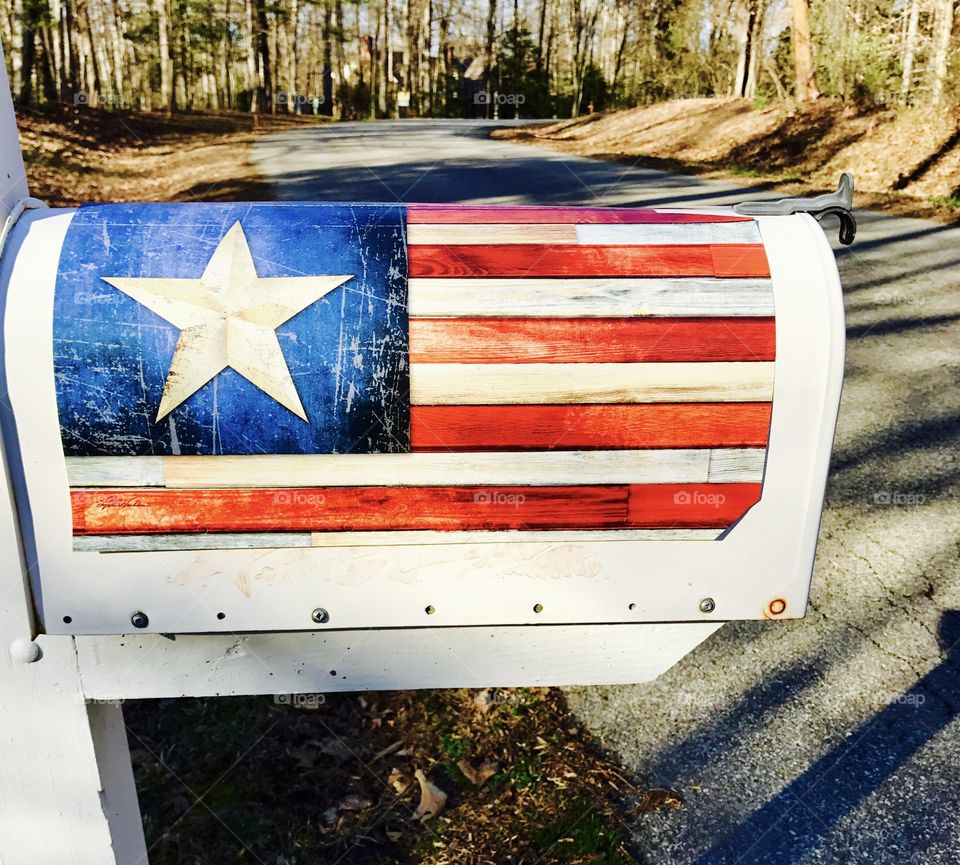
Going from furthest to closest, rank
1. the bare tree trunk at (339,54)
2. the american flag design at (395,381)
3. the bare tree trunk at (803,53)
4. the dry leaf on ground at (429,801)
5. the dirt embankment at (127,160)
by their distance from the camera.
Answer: the bare tree trunk at (339,54) → the bare tree trunk at (803,53) → the dirt embankment at (127,160) → the dry leaf on ground at (429,801) → the american flag design at (395,381)

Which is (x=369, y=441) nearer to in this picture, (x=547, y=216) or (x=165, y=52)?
(x=547, y=216)

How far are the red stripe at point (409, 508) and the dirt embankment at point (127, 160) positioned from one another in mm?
8242

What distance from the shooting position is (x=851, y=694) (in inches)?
123

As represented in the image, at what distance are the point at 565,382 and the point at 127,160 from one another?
→ 1324 cm

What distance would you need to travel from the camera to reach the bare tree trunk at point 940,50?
11.9 metres

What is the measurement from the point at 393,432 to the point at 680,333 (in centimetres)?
42

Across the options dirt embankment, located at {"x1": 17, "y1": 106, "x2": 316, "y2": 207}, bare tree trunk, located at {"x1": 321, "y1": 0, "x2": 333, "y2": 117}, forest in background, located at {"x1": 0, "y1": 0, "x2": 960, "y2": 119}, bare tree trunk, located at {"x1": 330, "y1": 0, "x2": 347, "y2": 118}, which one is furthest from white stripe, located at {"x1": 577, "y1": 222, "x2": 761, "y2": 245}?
bare tree trunk, located at {"x1": 321, "y1": 0, "x2": 333, "y2": 117}

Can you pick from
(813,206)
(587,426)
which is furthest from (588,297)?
(813,206)

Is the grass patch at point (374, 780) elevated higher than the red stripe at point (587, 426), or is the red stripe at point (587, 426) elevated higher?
the red stripe at point (587, 426)

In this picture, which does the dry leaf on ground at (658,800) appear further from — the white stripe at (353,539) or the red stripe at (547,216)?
the red stripe at (547,216)

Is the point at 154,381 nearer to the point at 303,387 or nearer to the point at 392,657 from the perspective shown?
the point at 303,387

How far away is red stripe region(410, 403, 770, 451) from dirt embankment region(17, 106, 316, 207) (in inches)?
331

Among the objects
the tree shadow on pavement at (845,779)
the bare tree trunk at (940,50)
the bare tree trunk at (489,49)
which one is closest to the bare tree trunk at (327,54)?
the bare tree trunk at (489,49)

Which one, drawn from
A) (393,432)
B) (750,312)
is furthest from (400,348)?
(750,312)
